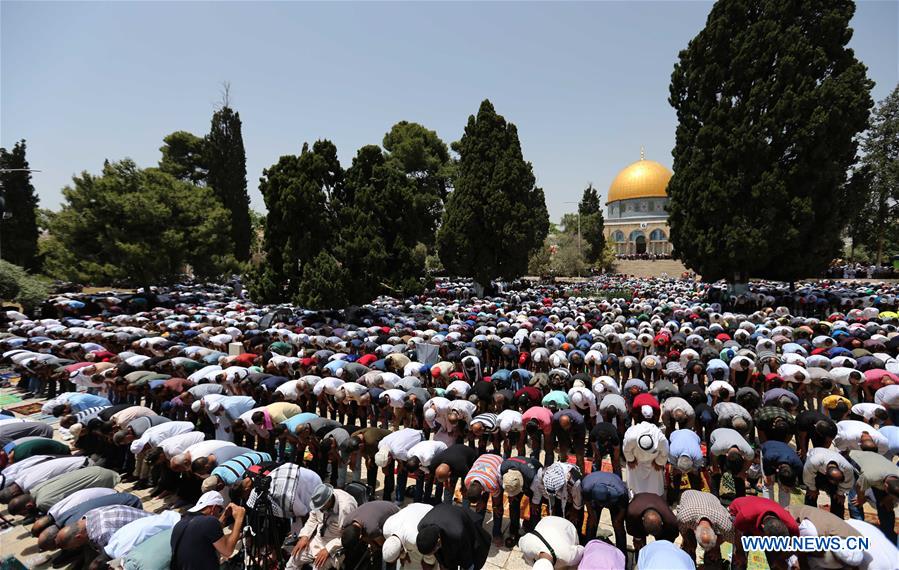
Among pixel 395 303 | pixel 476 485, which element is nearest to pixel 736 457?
pixel 476 485

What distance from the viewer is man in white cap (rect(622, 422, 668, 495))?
5289 mm

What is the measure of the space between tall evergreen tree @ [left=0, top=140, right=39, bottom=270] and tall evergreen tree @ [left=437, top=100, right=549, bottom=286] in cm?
3133

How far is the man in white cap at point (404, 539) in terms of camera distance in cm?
381

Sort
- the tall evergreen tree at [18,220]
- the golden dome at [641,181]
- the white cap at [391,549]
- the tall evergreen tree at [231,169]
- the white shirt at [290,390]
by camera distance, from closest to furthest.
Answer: the white cap at [391,549]
the white shirt at [290,390]
the tall evergreen tree at [18,220]
the tall evergreen tree at [231,169]
the golden dome at [641,181]

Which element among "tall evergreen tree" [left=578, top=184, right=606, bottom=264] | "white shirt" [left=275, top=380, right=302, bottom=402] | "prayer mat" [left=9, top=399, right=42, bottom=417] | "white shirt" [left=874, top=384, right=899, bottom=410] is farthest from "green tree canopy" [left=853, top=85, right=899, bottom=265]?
"prayer mat" [left=9, top=399, right=42, bottom=417]

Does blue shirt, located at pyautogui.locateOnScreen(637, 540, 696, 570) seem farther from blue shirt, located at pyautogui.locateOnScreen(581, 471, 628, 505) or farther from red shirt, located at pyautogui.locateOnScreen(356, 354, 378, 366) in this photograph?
red shirt, located at pyautogui.locateOnScreen(356, 354, 378, 366)

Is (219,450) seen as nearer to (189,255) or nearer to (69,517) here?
(69,517)

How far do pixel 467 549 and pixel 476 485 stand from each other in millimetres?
768

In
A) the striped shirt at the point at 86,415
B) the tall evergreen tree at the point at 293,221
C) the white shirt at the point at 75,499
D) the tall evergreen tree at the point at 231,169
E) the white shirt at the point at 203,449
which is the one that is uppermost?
the tall evergreen tree at the point at 231,169

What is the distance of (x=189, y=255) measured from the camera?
27078mm

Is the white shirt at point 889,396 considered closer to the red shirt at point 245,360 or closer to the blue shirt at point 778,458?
the blue shirt at point 778,458

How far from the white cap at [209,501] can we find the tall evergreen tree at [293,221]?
1467 cm

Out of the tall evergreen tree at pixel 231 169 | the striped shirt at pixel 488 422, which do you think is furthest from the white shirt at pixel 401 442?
the tall evergreen tree at pixel 231 169

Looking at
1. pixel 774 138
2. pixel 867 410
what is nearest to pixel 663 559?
pixel 867 410
